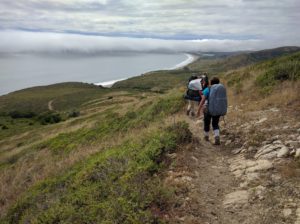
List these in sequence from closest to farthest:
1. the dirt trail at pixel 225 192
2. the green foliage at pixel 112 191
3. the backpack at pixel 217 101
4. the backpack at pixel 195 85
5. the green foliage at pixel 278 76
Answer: the dirt trail at pixel 225 192
the green foliage at pixel 112 191
the backpack at pixel 217 101
the backpack at pixel 195 85
the green foliage at pixel 278 76

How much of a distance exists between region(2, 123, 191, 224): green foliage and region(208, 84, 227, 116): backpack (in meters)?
0.95

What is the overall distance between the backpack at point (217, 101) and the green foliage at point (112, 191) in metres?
0.95

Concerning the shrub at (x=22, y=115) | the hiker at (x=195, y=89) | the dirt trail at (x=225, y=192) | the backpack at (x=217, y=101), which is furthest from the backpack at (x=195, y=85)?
the shrub at (x=22, y=115)

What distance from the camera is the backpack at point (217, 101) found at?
850 cm

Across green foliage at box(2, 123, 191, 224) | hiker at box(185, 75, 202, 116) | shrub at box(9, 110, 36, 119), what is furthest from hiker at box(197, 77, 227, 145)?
shrub at box(9, 110, 36, 119)

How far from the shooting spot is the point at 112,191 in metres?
5.72

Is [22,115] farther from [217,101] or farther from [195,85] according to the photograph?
[217,101]

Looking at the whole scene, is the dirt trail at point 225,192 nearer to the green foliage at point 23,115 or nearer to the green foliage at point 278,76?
the green foliage at point 278,76

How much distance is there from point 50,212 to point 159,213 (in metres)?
2.25

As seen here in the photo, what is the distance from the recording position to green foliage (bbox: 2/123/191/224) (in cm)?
507

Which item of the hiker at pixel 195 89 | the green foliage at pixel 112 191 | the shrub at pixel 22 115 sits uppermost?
the hiker at pixel 195 89

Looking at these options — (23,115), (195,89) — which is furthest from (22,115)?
(195,89)

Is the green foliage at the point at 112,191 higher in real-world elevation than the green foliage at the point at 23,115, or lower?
higher

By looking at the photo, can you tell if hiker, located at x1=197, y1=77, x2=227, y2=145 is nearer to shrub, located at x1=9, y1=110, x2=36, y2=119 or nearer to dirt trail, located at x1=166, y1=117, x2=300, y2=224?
dirt trail, located at x1=166, y1=117, x2=300, y2=224
